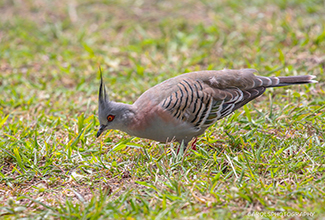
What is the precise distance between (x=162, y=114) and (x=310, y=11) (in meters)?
5.07

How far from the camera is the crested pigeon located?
13.1 ft

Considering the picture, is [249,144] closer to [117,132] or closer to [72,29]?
[117,132]

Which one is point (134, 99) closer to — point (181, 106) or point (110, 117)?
point (110, 117)

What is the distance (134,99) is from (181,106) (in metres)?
1.61

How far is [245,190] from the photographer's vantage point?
3182mm

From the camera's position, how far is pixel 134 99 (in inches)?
217

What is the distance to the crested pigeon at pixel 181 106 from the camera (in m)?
3.99

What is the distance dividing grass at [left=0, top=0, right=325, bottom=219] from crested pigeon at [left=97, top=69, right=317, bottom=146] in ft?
0.81

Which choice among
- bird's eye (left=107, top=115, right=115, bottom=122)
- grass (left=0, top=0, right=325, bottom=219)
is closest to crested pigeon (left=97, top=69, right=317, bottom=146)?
bird's eye (left=107, top=115, right=115, bottom=122)

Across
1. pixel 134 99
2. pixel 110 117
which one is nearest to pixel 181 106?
pixel 110 117

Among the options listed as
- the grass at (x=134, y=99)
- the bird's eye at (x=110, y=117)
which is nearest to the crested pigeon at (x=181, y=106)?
the bird's eye at (x=110, y=117)

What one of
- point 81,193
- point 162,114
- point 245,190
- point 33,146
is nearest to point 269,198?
point 245,190

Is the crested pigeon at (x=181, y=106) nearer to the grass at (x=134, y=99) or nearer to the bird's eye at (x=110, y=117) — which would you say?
the bird's eye at (x=110, y=117)

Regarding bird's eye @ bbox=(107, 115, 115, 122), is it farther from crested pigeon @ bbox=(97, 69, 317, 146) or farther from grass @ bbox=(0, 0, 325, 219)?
grass @ bbox=(0, 0, 325, 219)
